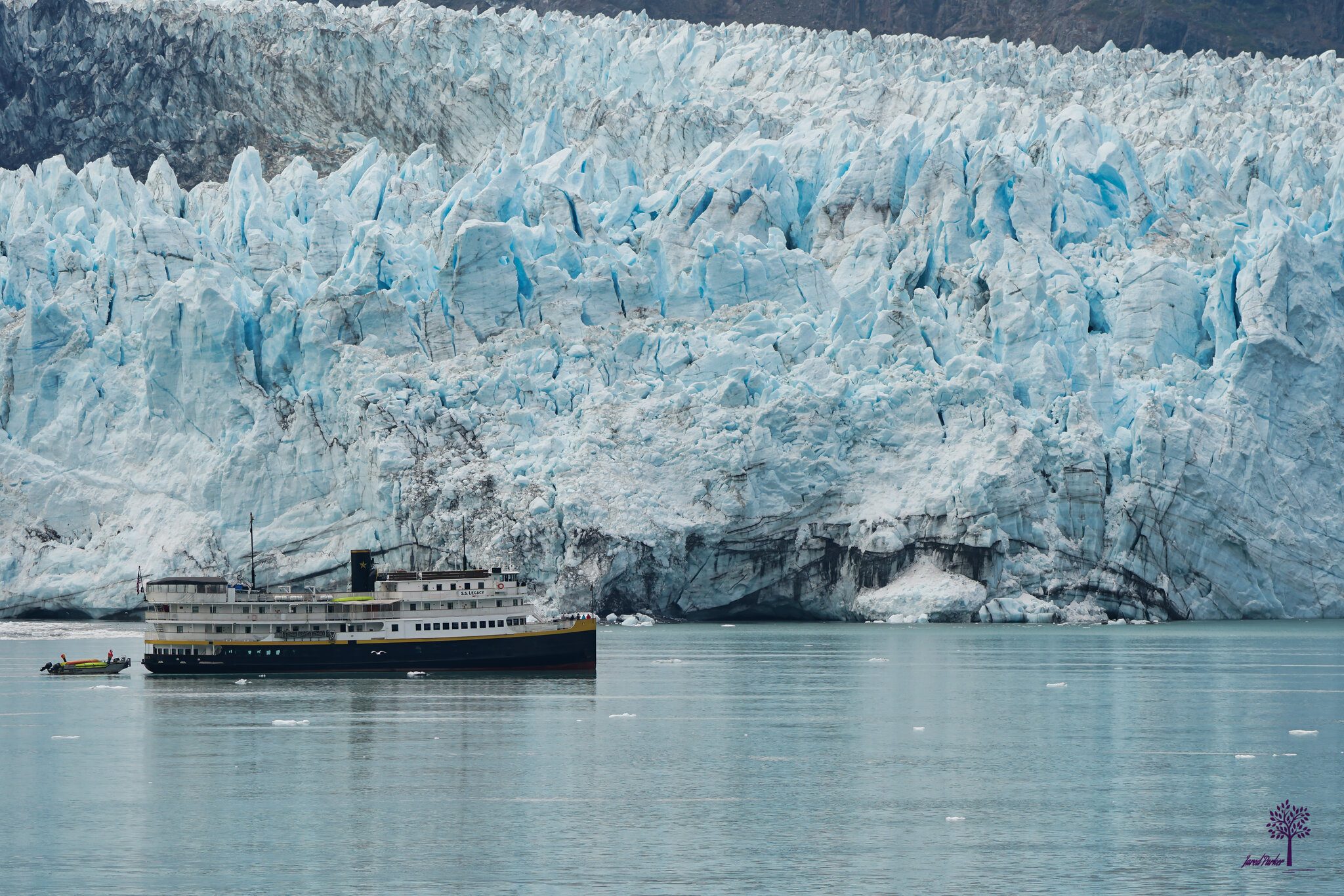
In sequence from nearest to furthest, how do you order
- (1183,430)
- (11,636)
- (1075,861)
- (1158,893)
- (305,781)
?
(1158,893) → (1075,861) → (305,781) → (1183,430) → (11,636)

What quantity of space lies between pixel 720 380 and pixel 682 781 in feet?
90.0

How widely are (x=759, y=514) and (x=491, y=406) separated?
25.3 ft

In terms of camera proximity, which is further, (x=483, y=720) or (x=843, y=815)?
(x=483, y=720)

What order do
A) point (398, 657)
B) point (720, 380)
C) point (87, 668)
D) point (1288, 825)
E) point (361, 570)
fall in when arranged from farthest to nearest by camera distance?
point (720, 380)
point (361, 570)
point (87, 668)
point (398, 657)
point (1288, 825)

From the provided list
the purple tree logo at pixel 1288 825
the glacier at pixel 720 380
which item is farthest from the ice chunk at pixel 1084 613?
the purple tree logo at pixel 1288 825

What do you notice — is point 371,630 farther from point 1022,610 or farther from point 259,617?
point 1022,610

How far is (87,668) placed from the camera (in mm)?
37781

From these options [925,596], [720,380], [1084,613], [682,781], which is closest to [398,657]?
[720,380]

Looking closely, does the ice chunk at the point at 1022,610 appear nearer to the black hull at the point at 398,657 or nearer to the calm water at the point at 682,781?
the calm water at the point at 682,781

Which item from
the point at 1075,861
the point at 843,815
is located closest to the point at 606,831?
the point at 843,815

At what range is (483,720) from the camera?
1102 inches

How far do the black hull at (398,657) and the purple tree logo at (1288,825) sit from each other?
18.6 meters

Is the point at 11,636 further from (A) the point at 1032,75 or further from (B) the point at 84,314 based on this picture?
(A) the point at 1032,75

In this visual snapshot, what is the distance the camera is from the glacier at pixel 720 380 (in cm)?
4728
